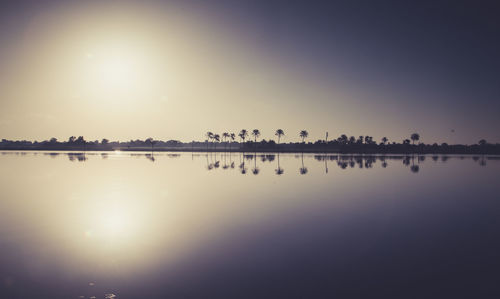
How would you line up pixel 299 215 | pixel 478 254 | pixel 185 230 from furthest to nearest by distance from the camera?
pixel 299 215 → pixel 185 230 → pixel 478 254

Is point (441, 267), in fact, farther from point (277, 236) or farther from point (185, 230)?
point (185, 230)

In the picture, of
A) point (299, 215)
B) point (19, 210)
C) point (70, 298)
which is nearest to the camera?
point (70, 298)

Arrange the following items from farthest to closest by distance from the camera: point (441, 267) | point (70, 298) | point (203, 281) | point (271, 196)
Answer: point (271, 196), point (441, 267), point (203, 281), point (70, 298)

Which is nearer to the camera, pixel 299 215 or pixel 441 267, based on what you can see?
pixel 441 267

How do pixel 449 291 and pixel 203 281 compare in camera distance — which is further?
pixel 203 281

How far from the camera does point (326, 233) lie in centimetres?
1606

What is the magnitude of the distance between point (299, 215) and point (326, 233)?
4.35m

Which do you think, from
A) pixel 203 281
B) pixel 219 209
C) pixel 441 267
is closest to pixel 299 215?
pixel 219 209

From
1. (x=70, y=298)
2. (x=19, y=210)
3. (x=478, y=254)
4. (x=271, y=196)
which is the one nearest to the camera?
(x=70, y=298)

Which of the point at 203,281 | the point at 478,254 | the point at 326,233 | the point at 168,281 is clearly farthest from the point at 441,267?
the point at 168,281

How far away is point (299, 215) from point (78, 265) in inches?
528

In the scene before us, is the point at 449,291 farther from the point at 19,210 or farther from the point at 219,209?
the point at 19,210

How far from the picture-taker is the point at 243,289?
9.35 m

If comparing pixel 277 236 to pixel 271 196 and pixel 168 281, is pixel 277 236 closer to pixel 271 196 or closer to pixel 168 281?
pixel 168 281
